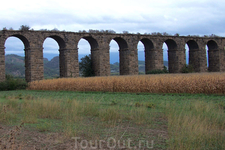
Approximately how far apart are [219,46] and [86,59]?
61.5ft

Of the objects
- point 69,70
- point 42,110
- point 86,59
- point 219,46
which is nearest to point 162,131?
point 42,110

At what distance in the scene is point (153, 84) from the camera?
1559cm

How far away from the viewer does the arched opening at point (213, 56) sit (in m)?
35.6

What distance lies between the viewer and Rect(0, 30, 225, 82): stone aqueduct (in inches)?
1001

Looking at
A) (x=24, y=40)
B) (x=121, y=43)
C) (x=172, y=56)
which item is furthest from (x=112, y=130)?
(x=172, y=56)

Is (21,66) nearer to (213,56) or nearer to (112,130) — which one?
(213,56)

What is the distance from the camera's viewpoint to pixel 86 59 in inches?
1169

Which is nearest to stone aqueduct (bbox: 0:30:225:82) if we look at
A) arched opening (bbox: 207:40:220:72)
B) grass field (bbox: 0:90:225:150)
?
arched opening (bbox: 207:40:220:72)

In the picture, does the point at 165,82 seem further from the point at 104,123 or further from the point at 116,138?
the point at 116,138

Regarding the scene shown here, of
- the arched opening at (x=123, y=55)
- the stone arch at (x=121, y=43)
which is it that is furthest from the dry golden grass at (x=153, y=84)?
the stone arch at (x=121, y=43)

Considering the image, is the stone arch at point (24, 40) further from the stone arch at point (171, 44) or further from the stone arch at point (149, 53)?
the stone arch at point (171, 44)

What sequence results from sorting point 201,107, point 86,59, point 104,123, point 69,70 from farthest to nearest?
point 86,59 < point 69,70 < point 201,107 < point 104,123

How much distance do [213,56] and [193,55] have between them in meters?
3.49

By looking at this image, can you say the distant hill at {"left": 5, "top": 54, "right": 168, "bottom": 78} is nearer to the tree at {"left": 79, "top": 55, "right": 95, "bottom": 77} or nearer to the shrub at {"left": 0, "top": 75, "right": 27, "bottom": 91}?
the tree at {"left": 79, "top": 55, "right": 95, "bottom": 77}
